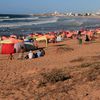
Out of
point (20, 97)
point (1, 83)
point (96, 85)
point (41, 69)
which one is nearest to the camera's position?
point (20, 97)

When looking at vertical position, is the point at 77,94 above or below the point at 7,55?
above

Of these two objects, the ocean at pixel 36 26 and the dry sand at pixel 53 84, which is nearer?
the dry sand at pixel 53 84

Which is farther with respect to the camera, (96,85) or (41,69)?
(41,69)

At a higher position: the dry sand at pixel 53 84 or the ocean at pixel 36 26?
the dry sand at pixel 53 84

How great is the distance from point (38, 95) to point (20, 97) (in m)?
0.50

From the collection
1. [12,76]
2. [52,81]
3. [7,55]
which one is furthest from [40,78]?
[7,55]

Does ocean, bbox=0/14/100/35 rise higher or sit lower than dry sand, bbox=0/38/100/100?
lower

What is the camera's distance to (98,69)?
1251cm

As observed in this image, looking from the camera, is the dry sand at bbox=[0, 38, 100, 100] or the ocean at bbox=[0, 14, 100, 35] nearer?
the dry sand at bbox=[0, 38, 100, 100]

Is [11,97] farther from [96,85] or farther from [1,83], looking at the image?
[96,85]

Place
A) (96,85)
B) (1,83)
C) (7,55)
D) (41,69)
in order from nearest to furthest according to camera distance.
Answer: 1. (96,85)
2. (1,83)
3. (41,69)
4. (7,55)

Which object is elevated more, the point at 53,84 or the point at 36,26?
the point at 53,84

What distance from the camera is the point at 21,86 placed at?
1095cm

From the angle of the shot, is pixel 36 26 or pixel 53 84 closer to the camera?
pixel 53 84
